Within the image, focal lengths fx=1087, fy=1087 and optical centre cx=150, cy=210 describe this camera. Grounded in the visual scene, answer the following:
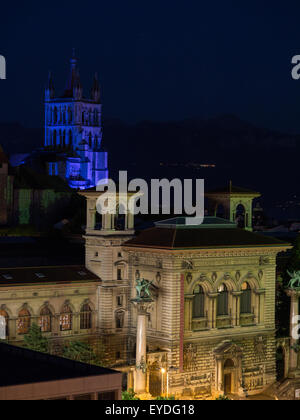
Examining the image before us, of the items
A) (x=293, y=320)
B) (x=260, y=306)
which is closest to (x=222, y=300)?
(x=260, y=306)

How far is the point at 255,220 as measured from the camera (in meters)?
154

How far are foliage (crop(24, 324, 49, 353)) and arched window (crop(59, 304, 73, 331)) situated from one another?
3.93 meters

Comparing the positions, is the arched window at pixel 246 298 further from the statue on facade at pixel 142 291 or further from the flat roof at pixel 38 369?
the flat roof at pixel 38 369

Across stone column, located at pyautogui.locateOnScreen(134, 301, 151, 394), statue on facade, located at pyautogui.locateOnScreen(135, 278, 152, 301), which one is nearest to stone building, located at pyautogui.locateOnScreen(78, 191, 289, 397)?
stone column, located at pyautogui.locateOnScreen(134, 301, 151, 394)

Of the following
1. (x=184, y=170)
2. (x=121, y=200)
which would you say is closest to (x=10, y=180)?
(x=184, y=170)

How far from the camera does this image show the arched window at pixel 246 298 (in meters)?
79.9

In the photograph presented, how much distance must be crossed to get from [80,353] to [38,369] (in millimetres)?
22081

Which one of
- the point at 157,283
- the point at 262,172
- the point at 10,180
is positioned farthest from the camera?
the point at 262,172

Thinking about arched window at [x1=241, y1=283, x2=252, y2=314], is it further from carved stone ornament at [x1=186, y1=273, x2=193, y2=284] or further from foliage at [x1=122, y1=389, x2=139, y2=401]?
foliage at [x1=122, y1=389, x2=139, y2=401]

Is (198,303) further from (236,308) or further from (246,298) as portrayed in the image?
(246,298)

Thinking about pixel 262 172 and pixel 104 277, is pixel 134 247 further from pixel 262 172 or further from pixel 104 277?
pixel 262 172

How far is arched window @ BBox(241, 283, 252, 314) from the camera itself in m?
79.9

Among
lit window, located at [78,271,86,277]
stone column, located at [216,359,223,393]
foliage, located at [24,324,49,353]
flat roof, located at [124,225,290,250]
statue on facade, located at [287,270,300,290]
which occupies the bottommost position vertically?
stone column, located at [216,359,223,393]
